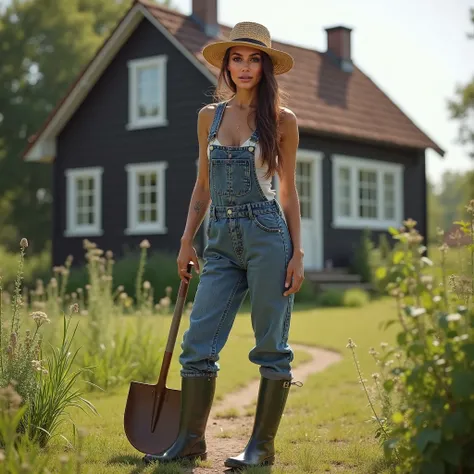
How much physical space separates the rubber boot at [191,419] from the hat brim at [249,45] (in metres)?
1.64

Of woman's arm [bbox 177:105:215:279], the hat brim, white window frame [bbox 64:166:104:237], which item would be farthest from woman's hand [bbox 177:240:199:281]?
white window frame [bbox 64:166:104:237]

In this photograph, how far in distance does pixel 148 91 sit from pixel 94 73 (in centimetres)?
147

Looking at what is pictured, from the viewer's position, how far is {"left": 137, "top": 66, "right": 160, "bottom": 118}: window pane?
19.8m

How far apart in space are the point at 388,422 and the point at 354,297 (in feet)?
40.0

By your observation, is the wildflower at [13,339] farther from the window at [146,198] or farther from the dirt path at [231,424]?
the window at [146,198]

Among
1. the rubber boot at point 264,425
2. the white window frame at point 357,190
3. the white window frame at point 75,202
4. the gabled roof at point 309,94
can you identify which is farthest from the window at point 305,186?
the rubber boot at point 264,425

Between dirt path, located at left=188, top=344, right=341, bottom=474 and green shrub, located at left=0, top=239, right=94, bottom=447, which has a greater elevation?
green shrub, located at left=0, top=239, right=94, bottom=447

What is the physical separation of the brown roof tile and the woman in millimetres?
13053

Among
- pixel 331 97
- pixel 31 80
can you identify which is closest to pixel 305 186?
pixel 331 97

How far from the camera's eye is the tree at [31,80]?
33.0 meters

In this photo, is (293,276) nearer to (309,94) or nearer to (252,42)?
(252,42)

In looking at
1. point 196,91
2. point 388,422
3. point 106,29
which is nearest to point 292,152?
point 388,422

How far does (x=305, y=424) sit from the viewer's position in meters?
5.98

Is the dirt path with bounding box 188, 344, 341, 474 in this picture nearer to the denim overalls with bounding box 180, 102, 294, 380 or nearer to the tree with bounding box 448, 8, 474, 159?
the denim overalls with bounding box 180, 102, 294, 380
